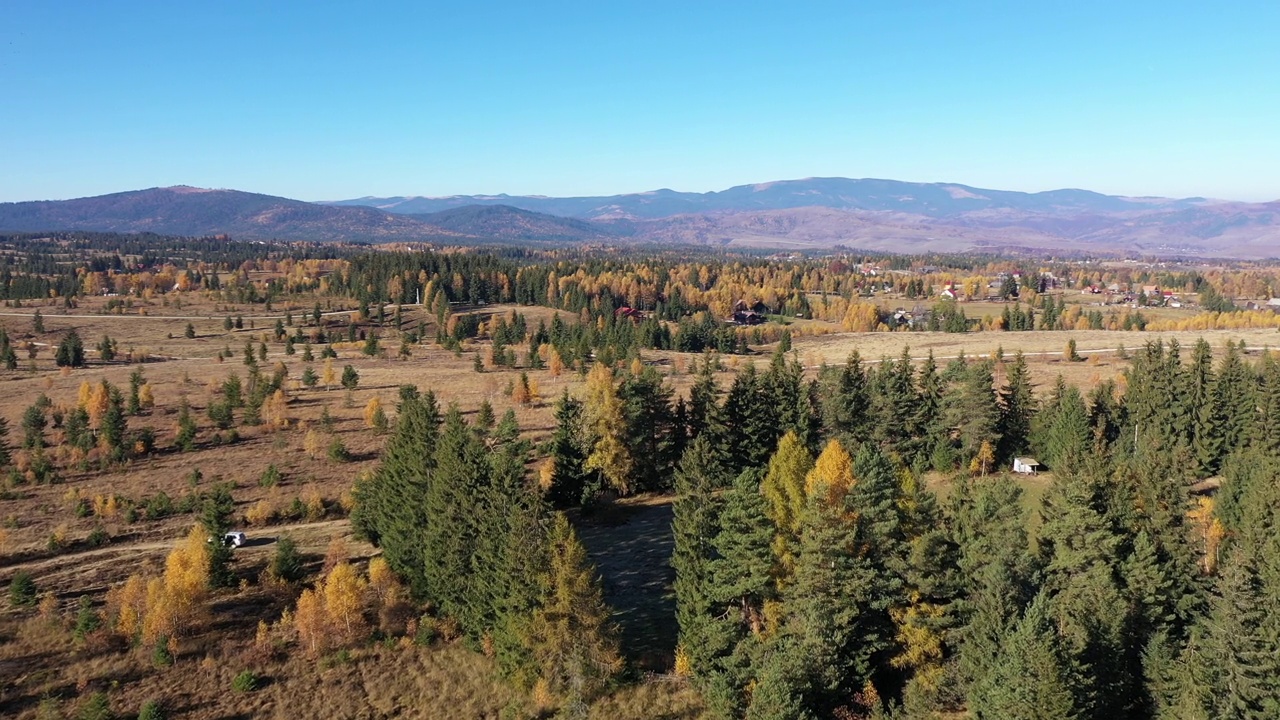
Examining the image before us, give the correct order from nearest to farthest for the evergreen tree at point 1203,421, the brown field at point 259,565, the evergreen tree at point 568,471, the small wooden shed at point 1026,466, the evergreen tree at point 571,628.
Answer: the evergreen tree at point 571,628
the brown field at point 259,565
the evergreen tree at point 568,471
the evergreen tree at point 1203,421
the small wooden shed at point 1026,466

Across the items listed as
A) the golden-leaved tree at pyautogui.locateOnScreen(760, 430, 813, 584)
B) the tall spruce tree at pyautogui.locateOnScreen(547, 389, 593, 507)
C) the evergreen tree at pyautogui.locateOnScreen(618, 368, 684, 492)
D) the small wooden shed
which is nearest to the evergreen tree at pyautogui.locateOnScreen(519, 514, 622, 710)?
the golden-leaved tree at pyautogui.locateOnScreen(760, 430, 813, 584)

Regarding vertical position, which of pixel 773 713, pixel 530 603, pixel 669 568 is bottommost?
pixel 669 568

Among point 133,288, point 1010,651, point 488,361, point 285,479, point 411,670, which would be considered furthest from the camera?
point 133,288

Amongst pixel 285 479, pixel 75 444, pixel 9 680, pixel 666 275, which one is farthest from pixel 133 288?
pixel 9 680

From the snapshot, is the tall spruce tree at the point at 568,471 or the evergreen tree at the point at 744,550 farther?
the tall spruce tree at the point at 568,471

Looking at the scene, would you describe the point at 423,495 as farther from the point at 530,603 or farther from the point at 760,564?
the point at 760,564

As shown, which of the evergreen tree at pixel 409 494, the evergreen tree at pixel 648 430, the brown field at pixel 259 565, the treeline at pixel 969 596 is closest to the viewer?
the treeline at pixel 969 596

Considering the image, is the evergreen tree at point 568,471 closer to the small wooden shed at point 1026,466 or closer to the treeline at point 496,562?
the treeline at point 496,562

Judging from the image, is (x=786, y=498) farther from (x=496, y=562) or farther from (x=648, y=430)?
(x=648, y=430)

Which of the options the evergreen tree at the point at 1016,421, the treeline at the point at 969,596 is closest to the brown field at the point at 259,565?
the treeline at the point at 969,596

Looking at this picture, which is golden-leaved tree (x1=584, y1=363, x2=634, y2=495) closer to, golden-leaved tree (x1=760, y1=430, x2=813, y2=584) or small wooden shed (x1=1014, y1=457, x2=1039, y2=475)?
golden-leaved tree (x1=760, y1=430, x2=813, y2=584)
